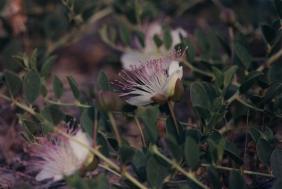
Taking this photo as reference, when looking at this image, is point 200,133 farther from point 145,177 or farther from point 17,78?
point 17,78

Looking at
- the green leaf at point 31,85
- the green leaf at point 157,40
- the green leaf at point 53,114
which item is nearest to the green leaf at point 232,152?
the green leaf at point 53,114

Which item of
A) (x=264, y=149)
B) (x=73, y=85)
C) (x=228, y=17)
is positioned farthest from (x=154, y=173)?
(x=228, y=17)

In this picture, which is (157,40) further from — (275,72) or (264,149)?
(264,149)

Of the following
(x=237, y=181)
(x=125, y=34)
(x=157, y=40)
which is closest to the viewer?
(x=237, y=181)

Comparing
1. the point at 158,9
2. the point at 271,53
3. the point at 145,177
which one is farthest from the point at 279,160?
the point at 158,9

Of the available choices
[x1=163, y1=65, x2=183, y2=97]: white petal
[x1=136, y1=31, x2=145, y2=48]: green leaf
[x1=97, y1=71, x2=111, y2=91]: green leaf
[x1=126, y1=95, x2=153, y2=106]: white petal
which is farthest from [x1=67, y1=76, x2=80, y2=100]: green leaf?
[x1=136, y1=31, x2=145, y2=48]: green leaf
